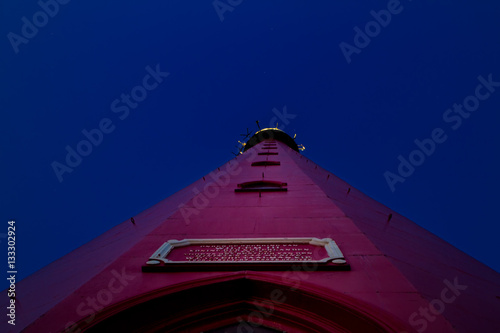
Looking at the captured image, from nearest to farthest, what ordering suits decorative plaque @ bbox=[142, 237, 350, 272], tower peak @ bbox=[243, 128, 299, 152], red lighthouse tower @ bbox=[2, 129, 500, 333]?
red lighthouse tower @ bbox=[2, 129, 500, 333] < decorative plaque @ bbox=[142, 237, 350, 272] < tower peak @ bbox=[243, 128, 299, 152]

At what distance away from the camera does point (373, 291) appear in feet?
11.2

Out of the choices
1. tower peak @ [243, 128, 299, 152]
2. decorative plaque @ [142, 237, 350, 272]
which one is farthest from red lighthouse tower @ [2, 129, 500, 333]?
tower peak @ [243, 128, 299, 152]

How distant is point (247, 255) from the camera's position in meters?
4.33

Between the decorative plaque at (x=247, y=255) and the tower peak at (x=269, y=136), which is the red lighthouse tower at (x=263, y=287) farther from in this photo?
the tower peak at (x=269, y=136)

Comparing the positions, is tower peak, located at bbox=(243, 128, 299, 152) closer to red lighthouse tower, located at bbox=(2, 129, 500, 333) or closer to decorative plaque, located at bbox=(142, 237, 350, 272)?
red lighthouse tower, located at bbox=(2, 129, 500, 333)

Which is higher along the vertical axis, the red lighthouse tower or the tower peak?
the tower peak

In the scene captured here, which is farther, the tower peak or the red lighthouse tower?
the tower peak

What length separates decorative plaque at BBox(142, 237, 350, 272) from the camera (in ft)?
12.8

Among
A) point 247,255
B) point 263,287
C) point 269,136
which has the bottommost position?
point 263,287

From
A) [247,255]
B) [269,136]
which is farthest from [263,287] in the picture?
[269,136]

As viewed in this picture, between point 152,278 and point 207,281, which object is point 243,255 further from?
point 152,278

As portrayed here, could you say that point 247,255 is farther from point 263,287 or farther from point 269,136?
point 269,136

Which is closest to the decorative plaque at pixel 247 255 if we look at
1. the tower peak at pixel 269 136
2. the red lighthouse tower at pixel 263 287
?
the red lighthouse tower at pixel 263 287

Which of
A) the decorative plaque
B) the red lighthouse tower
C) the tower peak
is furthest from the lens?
the tower peak
